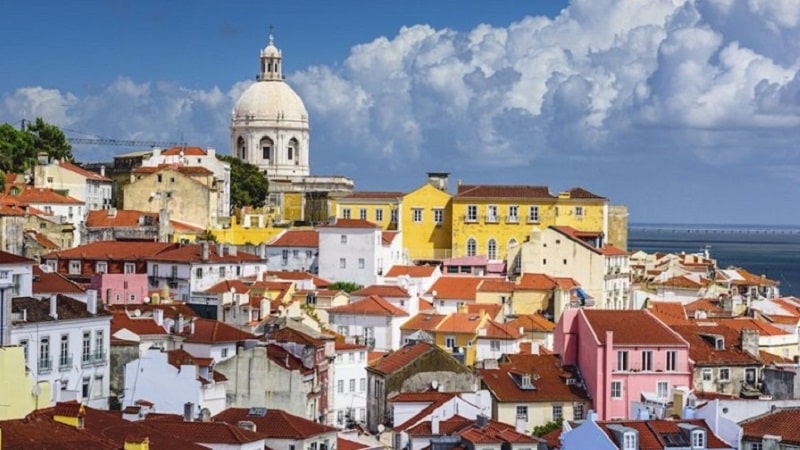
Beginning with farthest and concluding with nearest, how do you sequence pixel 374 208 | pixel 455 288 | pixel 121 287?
pixel 374 208 < pixel 455 288 < pixel 121 287

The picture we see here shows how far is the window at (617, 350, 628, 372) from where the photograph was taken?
172ft

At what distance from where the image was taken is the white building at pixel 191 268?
242 ft

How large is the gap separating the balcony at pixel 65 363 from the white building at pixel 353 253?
34.4m

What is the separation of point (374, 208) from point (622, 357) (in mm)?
37890

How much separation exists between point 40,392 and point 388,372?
2139 centimetres

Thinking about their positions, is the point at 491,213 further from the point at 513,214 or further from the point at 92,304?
the point at 92,304

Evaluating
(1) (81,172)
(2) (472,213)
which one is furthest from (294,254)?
(1) (81,172)

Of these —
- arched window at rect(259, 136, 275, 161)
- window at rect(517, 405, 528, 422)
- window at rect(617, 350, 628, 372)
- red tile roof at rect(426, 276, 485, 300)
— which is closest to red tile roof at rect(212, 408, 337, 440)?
window at rect(517, 405, 528, 422)

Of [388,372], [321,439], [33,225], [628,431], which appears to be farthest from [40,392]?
[33,225]

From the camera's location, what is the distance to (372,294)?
7212cm

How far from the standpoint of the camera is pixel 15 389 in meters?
35.8

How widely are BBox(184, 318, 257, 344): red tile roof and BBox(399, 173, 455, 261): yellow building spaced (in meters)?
33.1

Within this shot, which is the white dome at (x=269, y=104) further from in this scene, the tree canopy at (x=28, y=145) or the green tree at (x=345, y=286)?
the green tree at (x=345, y=286)

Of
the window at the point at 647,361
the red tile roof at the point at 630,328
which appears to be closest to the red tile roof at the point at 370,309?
the red tile roof at the point at 630,328
